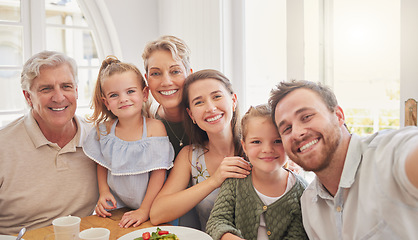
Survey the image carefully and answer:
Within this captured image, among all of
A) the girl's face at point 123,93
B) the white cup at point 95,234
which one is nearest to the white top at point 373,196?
the white cup at point 95,234

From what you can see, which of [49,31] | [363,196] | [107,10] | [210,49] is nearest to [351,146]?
[363,196]

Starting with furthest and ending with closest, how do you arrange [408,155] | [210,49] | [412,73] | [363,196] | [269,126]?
[210,49] → [412,73] → [269,126] → [363,196] → [408,155]

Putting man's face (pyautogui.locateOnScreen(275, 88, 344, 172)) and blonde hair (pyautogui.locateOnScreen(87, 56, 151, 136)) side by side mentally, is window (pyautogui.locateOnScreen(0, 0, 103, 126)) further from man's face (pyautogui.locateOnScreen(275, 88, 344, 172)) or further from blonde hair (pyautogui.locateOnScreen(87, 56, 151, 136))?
man's face (pyautogui.locateOnScreen(275, 88, 344, 172))

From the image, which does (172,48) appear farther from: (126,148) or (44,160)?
(44,160)

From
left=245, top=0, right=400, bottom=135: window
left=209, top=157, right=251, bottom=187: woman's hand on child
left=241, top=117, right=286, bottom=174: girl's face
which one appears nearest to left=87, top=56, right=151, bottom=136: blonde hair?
left=209, top=157, right=251, bottom=187: woman's hand on child

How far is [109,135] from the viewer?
1.92 metres

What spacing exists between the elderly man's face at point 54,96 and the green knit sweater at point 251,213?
36.7 inches

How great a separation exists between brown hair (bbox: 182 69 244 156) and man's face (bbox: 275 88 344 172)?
571 millimetres

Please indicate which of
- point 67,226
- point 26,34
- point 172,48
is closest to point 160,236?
point 67,226

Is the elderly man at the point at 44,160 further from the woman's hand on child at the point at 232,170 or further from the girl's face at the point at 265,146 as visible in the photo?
the girl's face at the point at 265,146

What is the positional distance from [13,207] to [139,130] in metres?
0.72

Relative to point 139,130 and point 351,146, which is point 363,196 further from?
point 139,130

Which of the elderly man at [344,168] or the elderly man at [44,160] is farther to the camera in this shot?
the elderly man at [44,160]

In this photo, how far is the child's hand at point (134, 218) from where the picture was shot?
64.9 inches
